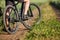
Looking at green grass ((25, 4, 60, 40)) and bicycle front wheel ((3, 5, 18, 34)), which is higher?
bicycle front wheel ((3, 5, 18, 34))

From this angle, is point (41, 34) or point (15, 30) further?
point (15, 30)

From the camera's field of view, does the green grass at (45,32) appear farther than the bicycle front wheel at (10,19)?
No

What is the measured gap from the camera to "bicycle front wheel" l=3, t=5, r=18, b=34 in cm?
762

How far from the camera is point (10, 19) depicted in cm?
781

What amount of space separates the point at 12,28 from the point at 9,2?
30.1 inches

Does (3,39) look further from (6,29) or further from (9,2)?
(9,2)

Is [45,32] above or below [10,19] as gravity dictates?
below

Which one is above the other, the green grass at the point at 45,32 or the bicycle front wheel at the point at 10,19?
the bicycle front wheel at the point at 10,19

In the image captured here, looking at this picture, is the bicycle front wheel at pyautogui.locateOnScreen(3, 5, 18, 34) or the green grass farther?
the bicycle front wheel at pyautogui.locateOnScreen(3, 5, 18, 34)

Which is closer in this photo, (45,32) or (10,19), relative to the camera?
(45,32)

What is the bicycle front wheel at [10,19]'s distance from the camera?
25.0 ft

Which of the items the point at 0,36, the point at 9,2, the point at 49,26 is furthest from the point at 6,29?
the point at 49,26

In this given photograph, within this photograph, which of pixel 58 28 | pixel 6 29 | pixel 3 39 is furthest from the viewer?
pixel 58 28

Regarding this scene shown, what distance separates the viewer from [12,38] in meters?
7.13
